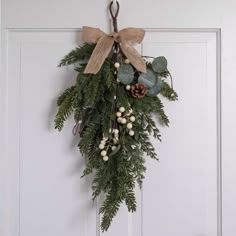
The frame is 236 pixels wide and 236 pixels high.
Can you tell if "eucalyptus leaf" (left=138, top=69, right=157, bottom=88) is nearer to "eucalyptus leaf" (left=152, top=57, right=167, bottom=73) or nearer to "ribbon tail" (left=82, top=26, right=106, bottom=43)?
"eucalyptus leaf" (left=152, top=57, right=167, bottom=73)

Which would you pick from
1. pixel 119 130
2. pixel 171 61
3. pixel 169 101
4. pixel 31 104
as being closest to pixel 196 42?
pixel 171 61

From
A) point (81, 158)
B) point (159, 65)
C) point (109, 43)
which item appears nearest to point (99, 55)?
point (109, 43)

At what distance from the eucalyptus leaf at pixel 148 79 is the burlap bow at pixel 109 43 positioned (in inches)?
0.7

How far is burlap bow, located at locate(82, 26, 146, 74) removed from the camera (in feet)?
2.50

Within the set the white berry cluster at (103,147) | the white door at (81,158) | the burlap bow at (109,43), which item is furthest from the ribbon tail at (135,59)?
the white berry cluster at (103,147)

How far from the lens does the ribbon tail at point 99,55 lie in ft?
2.49

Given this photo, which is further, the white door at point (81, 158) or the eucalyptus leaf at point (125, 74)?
the white door at point (81, 158)

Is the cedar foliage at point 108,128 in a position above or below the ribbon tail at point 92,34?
below

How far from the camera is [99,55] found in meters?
0.77

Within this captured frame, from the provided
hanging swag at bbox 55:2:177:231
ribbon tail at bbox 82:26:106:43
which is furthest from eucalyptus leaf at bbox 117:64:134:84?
ribbon tail at bbox 82:26:106:43

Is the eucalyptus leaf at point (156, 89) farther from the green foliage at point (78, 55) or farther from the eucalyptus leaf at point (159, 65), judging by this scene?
the green foliage at point (78, 55)

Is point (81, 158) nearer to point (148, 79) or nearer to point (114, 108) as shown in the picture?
point (114, 108)

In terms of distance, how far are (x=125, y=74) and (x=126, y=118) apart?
0.40 ft

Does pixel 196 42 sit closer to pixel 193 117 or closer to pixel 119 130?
pixel 193 117
